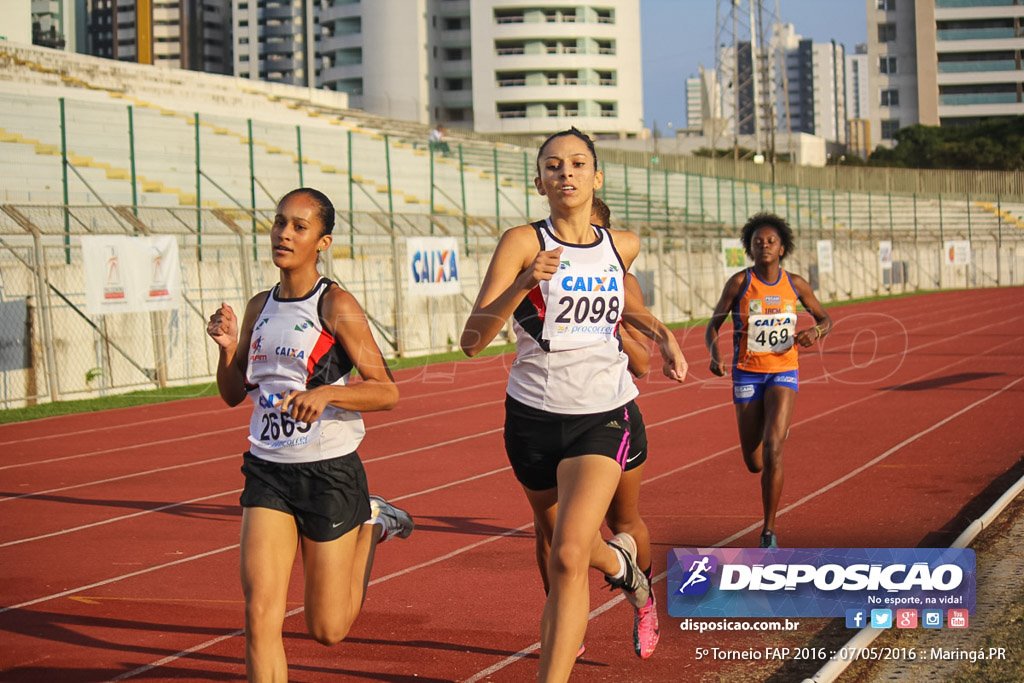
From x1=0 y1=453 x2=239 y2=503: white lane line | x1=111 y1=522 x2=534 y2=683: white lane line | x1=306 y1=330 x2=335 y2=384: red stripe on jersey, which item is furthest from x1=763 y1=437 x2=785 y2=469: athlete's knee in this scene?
x1=0 y1=453 x2=239 y2=503: white lane line

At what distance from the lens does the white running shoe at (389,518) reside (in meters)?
4.95

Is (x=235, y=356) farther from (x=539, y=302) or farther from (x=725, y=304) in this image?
(x=725, y=304)

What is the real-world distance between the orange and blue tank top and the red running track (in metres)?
1.14

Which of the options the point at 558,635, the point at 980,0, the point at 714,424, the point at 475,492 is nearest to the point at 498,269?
the point at 558,635

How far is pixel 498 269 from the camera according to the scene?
4734mm

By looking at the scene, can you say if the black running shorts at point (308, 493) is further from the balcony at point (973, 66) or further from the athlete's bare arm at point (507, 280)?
the balcony at point (973, 66)

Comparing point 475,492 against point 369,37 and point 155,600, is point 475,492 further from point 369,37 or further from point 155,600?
point 369,37

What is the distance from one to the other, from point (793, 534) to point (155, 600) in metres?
4.03

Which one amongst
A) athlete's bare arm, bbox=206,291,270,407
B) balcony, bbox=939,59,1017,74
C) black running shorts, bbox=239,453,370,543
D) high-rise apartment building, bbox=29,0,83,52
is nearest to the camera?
black running shorts, bbox=239,453,370,543

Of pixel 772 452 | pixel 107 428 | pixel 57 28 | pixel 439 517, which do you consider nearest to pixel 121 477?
pixel 107 428

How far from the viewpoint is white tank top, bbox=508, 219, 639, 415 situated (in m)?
4.73

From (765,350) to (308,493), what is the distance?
389cm

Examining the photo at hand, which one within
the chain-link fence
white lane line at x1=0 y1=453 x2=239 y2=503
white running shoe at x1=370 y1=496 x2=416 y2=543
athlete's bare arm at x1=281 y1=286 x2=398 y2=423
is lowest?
white lane line at x1=0 y1=453 x2=239 y2=503

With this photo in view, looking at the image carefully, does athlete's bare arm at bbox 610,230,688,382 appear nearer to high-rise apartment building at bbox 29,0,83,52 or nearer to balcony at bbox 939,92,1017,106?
high-rise apartment building at bbox 29,0,83,52
